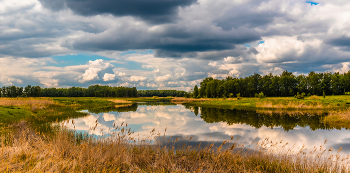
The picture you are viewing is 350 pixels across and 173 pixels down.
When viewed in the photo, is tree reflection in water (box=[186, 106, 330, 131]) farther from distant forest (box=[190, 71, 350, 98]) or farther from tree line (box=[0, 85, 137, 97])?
tree line (box=[0, 85, 137, 97])

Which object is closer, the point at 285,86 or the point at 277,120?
the point at 277,120

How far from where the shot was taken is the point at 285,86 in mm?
113000

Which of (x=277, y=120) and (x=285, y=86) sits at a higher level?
(x=285, y=86)

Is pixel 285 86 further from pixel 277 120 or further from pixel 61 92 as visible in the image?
pixel 61 92

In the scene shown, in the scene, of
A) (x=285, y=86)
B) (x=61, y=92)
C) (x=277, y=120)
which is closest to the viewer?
(x=277, y=120)

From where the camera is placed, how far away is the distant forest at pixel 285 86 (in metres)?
96.2

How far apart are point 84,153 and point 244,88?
129 metres

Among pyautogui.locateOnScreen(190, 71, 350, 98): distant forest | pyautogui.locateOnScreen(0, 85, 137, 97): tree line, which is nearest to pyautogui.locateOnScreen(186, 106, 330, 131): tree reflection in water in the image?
pyautogui.locateOnScreen(190, 71, 350, 98): distant forest

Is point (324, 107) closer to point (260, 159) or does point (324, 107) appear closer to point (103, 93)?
point (260, 159)

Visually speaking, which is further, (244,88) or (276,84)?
(244,88)

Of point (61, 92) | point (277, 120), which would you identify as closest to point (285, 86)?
point (277, 120)

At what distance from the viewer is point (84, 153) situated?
7.23 metres

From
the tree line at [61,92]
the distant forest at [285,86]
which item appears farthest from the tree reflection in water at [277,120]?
the tree line at [61,92]

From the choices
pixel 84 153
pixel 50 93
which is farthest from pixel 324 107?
pixel 50 93
